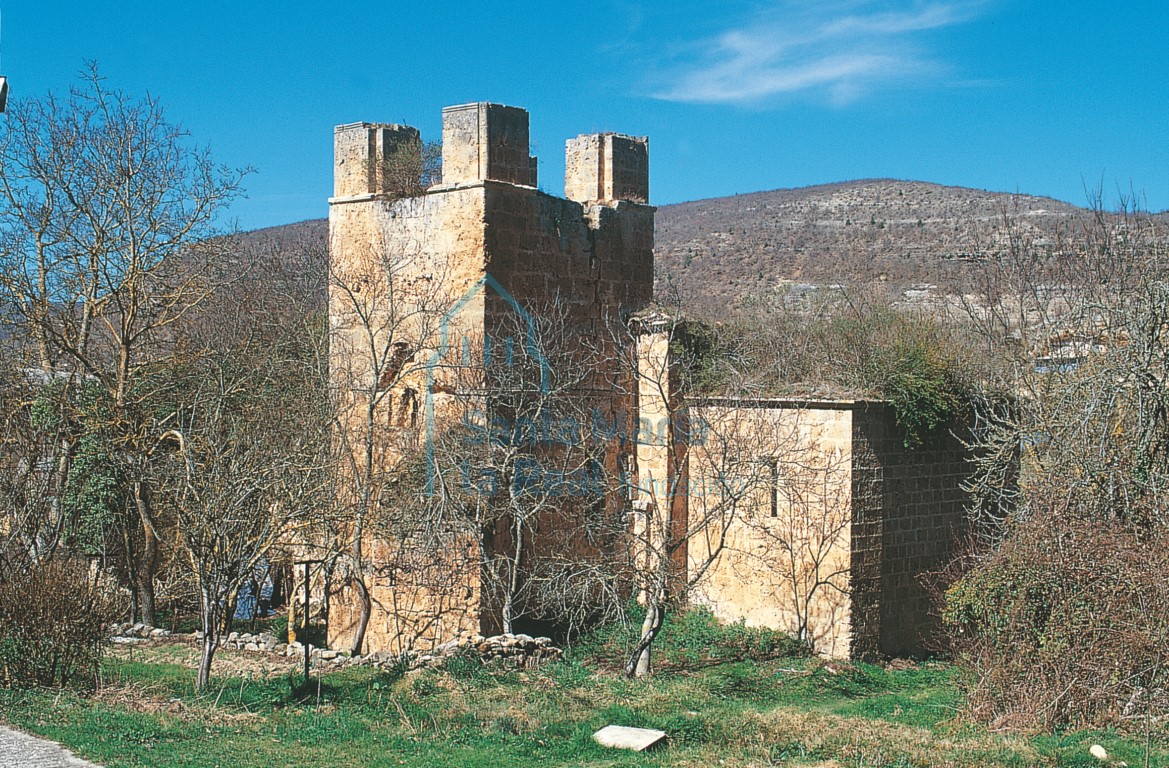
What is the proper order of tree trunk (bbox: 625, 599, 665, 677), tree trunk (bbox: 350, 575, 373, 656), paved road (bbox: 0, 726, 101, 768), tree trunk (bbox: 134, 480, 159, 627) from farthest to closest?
tree trunk (bbox: 134, 480, 159, 627) → tree trunk (bbox: 350, 575, 373, 656) → tree trunk (bbox: 625, 599, 665, 677) → paved road (bbox: 0, 726, 101, 768)

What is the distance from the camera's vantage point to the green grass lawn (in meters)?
7.69

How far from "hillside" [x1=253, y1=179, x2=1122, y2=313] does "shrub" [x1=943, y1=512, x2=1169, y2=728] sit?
25.0 meters

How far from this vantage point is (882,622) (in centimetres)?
1321

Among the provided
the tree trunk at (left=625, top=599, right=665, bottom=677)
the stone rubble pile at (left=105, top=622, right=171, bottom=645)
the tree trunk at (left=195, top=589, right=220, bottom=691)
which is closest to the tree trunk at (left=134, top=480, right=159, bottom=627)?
the stone rubble pile at (left=105, top=622, right=171, bottom=645)

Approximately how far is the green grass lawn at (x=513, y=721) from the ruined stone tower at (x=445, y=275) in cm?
176

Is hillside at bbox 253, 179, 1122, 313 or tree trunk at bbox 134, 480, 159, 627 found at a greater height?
hillside at bbox 253, 179, 1122, 313

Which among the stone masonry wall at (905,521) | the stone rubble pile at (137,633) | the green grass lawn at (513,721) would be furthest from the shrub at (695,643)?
the stone rubble pile at (137,633)

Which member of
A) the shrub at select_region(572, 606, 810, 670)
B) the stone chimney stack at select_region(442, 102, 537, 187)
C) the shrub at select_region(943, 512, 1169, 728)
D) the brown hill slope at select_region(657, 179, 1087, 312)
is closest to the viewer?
the shrub at select_region(943, 512, 1169, 728)

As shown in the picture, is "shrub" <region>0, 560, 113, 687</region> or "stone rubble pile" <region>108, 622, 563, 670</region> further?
"stone rubble pile" <region>108, 622, 563, 670</region>

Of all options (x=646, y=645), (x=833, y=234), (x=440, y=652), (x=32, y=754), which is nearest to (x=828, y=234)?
(x=833, y=234)

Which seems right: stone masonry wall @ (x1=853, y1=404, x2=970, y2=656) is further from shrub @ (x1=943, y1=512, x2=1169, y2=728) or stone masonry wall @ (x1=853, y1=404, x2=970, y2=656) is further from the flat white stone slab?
the flat white stone slab

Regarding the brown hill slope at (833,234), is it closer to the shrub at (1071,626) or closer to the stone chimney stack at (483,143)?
the stone chimney stack at (483,143)

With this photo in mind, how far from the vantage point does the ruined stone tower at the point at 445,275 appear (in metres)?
12.9

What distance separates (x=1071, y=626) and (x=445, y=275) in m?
7.73
